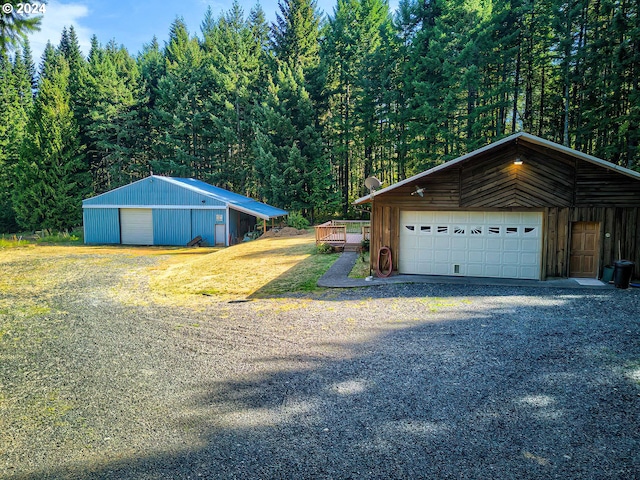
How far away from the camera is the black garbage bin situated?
11.3m

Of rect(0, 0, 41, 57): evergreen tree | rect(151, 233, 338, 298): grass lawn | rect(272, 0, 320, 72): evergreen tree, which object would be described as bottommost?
rect(151, 233, 338, 298): grass lawn

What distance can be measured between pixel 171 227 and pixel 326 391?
23.3 meters

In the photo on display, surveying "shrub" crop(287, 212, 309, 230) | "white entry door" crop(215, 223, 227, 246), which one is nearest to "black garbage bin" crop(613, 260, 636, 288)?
"white entry door" crop(215, 223, 227, 246)

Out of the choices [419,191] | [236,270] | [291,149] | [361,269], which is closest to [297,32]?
[291,149]

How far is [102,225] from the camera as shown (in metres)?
27.6

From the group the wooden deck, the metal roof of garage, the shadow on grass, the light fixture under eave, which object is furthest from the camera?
the metal roof of garage

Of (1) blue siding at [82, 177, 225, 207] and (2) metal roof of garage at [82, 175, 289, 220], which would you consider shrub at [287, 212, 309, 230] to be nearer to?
(2) metal roof of garage at [82, 175, 289, 220]

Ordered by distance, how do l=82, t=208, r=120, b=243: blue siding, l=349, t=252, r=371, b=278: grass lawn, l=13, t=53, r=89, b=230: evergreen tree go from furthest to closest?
1. l=13, t=53, r=89, b=230: evergreen tree
2. l=82, t=208, r=120, b=243: blue siding
3. l=349, t=252, r=371, b=278: grass lawn

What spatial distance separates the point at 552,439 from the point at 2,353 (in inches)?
325

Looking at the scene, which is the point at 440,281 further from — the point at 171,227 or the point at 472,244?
the point at 171,227

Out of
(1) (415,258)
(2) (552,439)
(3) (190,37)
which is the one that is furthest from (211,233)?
(3) (190,37)

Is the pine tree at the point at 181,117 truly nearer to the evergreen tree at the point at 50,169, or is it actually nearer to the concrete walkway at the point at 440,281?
the evergreen tree at the point at 50,169

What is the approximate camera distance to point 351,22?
36.8 meters

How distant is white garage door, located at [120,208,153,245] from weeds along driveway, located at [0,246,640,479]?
17546 millimetres
